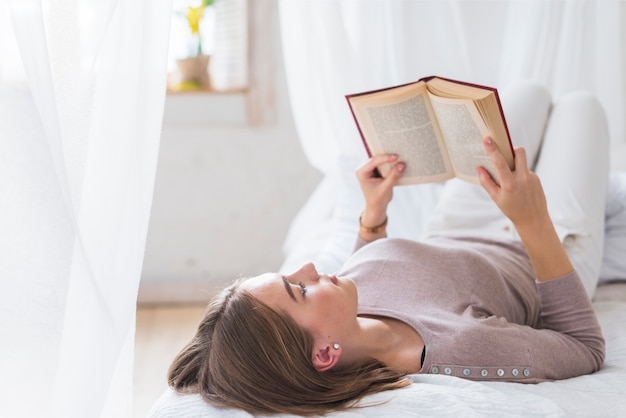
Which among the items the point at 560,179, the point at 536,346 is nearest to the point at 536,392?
the point at 536,346

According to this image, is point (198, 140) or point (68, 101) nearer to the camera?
point (68, 101)

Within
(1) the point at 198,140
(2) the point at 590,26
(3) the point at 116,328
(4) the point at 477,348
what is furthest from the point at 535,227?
(1) the point at 198,140

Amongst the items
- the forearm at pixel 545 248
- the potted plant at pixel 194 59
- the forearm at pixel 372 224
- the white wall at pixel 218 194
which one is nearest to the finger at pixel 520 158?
the forearm at pixel 545 248

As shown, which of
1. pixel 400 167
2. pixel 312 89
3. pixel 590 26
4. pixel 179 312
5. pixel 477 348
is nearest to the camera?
pixel 477 348

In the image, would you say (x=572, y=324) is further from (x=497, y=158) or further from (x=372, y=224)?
(x=372, y=224)

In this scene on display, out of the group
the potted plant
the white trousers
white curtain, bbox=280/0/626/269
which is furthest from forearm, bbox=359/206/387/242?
the potted plant

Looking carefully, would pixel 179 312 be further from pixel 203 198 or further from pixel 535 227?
pixel 535 227

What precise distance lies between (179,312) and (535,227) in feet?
6.41

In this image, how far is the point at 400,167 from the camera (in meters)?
1.62

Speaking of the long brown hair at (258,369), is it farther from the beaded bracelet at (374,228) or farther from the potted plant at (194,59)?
the potted plant at (194,59)

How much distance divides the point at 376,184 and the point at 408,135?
0.19m

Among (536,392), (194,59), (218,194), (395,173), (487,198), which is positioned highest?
(194,59)

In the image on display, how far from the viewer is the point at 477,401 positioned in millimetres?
1172

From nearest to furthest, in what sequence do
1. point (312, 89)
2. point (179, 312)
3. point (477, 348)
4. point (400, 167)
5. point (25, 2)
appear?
point (25, 2)
point (477, 348)
point (400, 167)
point (312, 89)
point (179, 312)
